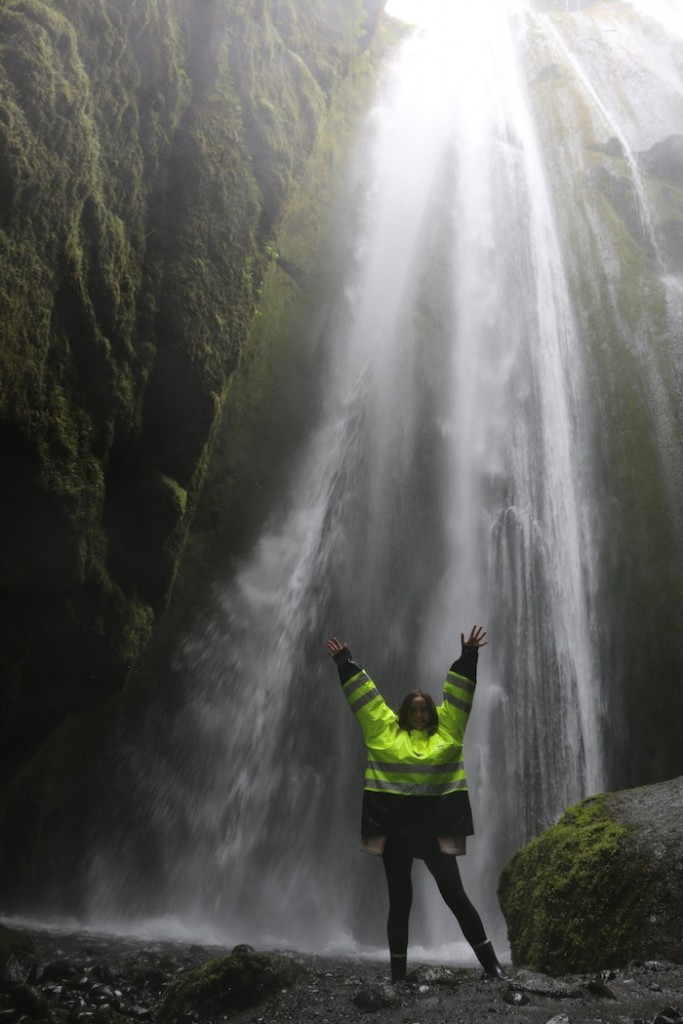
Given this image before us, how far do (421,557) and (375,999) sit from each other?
8.09 m

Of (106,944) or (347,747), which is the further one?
(347,747)

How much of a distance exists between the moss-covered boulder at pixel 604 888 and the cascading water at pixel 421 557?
13.6 feet

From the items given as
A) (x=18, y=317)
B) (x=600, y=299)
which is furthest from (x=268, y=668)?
Answer: (x=600, y=299)

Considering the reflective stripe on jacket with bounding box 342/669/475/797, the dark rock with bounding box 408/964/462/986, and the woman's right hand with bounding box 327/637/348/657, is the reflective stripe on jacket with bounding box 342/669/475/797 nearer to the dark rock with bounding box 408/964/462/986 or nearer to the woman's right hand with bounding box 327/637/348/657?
the woman's right hand with bounding box 327/637/348/657

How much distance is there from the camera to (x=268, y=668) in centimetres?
966

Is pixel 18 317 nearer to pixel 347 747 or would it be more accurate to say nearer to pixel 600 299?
pixel 347 747

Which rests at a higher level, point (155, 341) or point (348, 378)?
point (348, 378)

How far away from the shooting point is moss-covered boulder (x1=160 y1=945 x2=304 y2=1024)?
3.74 meters

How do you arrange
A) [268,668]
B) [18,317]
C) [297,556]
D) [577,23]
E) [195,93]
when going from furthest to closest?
[577,23]
[297,556]
[268,668]
[195,93]
[18,317]

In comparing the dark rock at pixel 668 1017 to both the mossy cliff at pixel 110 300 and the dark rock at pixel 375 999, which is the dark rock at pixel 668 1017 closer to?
the dark rock at pixel 375 999

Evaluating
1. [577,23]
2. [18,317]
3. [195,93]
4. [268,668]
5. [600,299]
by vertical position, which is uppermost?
[577,23]

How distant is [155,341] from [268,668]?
15.7ft

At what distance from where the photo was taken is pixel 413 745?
3.77m

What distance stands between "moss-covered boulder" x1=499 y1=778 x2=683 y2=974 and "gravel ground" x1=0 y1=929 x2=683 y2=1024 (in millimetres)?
297
